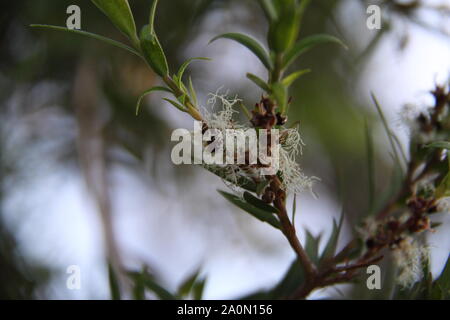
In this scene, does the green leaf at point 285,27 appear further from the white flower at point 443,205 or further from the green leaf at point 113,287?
the green leaf at point 113,287

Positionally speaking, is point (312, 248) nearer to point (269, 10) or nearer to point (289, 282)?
point (289, 282)

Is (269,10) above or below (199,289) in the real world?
above

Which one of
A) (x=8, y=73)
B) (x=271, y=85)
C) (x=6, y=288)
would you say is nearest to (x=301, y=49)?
(x=271, y=85)

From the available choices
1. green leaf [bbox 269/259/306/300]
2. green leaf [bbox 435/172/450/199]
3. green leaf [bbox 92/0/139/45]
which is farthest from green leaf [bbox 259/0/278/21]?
green leaf [bbox 269/259/306/300]

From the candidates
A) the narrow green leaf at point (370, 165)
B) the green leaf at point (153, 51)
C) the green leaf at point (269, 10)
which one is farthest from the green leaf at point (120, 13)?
the narrow green leaf at point (370, 165)

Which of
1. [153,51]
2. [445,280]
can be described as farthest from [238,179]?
[445,280]

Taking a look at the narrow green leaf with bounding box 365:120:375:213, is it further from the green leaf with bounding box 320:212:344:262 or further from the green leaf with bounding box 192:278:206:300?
the green leaf with bounding box 192:278:206:300
